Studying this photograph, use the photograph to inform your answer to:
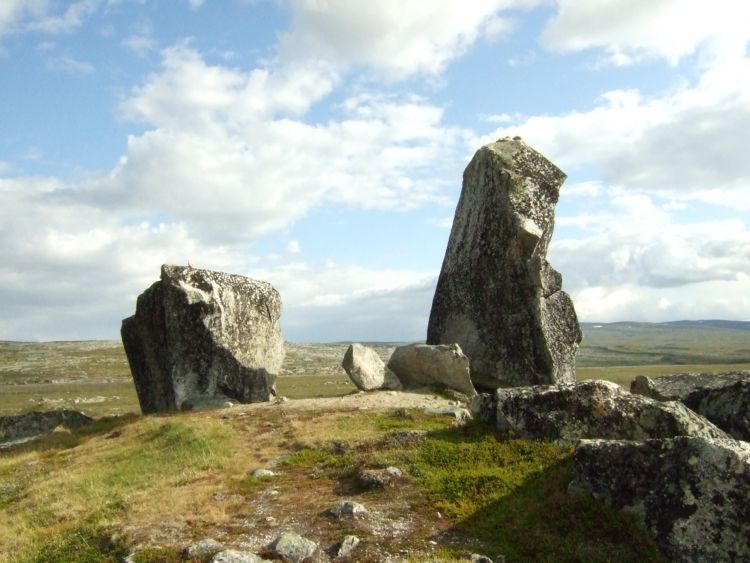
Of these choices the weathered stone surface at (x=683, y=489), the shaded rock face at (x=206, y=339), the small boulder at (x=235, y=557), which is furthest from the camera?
the shaded rock face at (x=206, y=339)

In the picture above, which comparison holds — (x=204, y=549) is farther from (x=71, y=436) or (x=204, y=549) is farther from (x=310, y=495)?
(x=71, y=436)

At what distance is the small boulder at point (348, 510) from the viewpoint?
13.7m

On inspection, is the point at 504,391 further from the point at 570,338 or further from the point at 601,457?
the point at 570,338

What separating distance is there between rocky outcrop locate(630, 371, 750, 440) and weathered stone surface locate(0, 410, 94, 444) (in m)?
25.4

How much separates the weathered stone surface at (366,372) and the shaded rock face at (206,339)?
403 centimetres

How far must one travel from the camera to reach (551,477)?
1434 cm

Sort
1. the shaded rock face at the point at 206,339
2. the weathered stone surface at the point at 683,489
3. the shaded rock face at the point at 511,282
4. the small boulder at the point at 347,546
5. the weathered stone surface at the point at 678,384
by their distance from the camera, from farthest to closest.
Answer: the shaded rock face at the point at 206,339 → the shaded rock face at the point at 511,282 → the weathered stone surface at the point at 678,384 → the small boulder at the point at 347,546 → the weathered stone surface at the point at 683,489

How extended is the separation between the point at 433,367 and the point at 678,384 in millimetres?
9843

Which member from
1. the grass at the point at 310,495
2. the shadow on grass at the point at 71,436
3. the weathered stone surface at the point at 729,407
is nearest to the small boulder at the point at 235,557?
the grass at the point at 310,495

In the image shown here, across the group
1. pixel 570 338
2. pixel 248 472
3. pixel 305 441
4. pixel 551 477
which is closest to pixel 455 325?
pixel 570 338

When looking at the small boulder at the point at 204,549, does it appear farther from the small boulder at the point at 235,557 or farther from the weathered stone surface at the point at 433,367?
the weathered stone surface at the point at 433,367

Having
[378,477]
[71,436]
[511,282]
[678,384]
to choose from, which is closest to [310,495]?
[378,477]

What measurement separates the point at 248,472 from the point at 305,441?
2600mm

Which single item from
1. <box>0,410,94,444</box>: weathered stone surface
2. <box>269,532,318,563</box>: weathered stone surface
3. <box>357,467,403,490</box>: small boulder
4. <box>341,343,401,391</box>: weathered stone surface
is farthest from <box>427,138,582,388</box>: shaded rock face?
<box>269,532,318,563</box>: weathered stone surface
